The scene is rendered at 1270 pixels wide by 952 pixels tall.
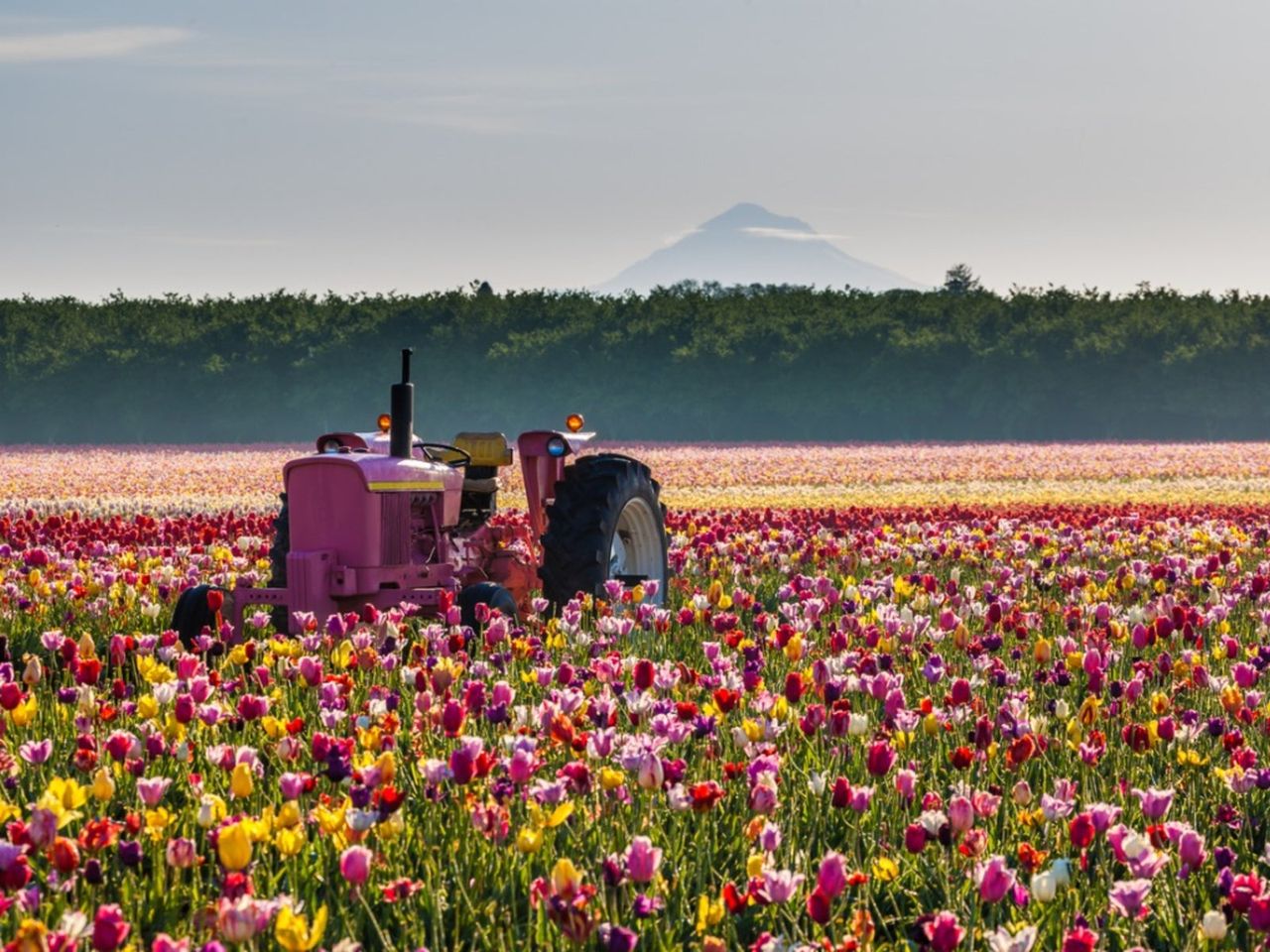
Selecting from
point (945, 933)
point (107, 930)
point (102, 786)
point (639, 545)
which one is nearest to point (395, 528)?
point (639, 545)

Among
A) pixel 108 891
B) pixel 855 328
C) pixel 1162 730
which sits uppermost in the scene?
pixel 855 328

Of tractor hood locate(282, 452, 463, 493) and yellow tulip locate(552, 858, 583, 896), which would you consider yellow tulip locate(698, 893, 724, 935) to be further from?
tractor hood locate(282, 452, 463, 493)

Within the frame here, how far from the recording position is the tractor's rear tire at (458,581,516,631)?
8.41 metres

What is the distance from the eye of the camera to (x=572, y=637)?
7879mm

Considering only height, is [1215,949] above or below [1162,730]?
below

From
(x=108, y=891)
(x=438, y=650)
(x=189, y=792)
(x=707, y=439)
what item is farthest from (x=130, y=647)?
(x=707, y=439)

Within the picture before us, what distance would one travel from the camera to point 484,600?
848 cm

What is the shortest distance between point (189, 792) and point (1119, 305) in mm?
62838

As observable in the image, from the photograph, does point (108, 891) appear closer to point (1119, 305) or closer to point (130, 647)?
point (130, 647)

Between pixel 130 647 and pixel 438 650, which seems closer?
pixel 438 650

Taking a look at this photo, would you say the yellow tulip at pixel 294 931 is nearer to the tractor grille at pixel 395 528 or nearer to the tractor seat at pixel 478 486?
the tractor grille at pixel 395 528

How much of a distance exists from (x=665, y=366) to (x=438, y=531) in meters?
56.0

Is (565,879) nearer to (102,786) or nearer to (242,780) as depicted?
(242,780)

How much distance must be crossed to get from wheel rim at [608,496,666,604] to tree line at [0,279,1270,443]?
51680 millimetres
